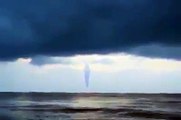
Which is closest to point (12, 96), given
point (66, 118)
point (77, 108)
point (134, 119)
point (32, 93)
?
point (32, 93)

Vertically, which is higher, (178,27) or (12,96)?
(178,27)

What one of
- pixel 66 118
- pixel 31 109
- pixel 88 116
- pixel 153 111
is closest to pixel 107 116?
pixel 88 116

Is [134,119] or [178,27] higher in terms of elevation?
[178,27]

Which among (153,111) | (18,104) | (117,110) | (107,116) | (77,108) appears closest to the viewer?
(107,116)

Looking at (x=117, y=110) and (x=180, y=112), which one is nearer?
(x=180, y=112)

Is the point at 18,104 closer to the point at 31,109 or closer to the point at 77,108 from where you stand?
the point at 31,109

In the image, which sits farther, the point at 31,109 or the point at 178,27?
the point at 31,109

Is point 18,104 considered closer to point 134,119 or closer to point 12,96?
point 12,96

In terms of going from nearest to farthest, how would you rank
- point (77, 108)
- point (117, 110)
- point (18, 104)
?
point (18, 104)
point (117, 110)
point (77, 108)

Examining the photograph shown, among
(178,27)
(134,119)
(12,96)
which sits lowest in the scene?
(134,119)
